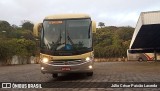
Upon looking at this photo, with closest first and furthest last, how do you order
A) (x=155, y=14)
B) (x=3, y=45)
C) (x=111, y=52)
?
1. (x=155, y=14)
2. (x=3, y=45)
3. (x=111, y=52)

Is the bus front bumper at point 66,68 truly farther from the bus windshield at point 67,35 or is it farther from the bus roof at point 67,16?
the bus roof at point 67,16

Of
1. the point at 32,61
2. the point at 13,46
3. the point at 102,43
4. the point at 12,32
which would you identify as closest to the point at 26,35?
the point at 12,32

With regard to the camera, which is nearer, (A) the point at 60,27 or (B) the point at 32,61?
(A) the point at 60,27

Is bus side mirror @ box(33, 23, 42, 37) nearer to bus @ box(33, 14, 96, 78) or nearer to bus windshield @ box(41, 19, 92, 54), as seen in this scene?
bus @ box(33, 14, 96, 78)

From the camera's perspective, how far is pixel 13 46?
2475 inches

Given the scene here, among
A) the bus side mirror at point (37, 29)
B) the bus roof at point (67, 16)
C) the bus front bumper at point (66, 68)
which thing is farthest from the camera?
the bus roof at point (67, 16)

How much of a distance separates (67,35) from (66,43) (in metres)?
0.44

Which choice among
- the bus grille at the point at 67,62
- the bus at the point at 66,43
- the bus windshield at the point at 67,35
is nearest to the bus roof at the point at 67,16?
the bus at the point at 66,43

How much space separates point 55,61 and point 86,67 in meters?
1.54

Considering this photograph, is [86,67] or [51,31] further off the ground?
[51,31]

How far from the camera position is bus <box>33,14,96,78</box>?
1585 cm

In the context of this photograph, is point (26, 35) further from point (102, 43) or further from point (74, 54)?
point (74, 54)

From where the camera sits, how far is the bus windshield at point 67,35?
16120 mm

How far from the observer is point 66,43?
16.1 m
